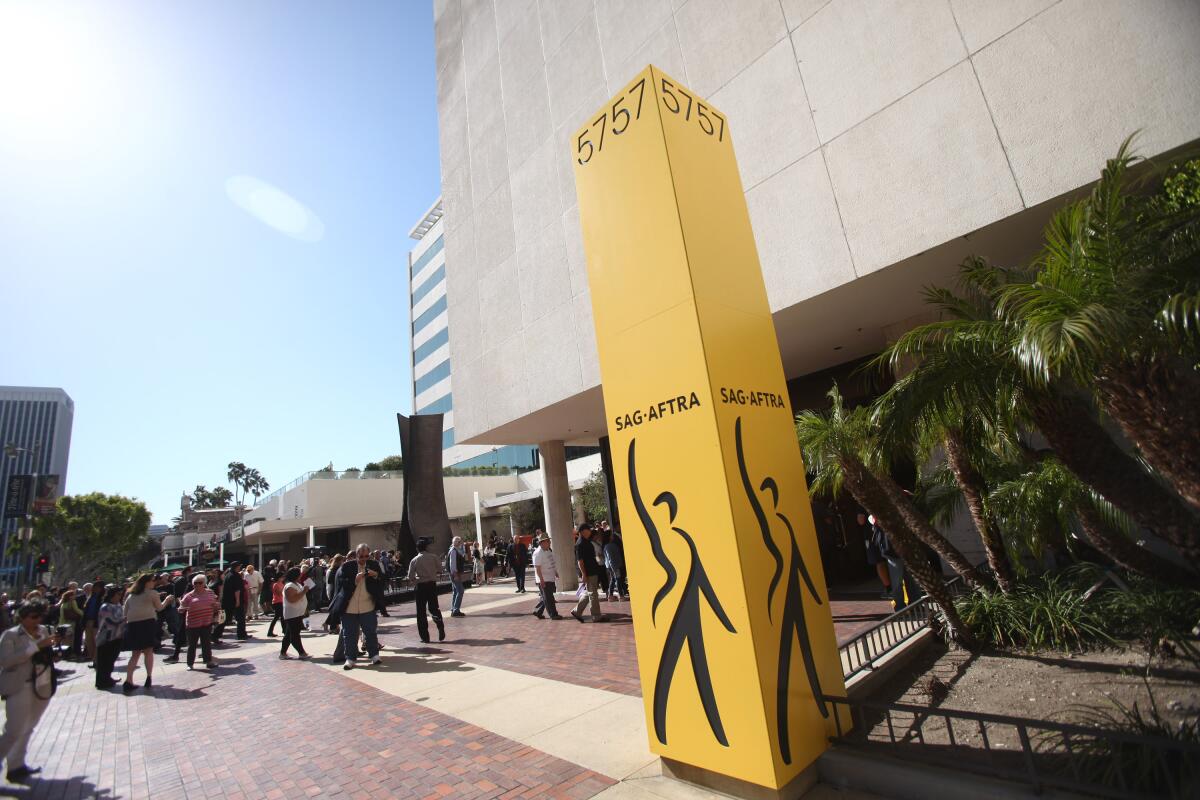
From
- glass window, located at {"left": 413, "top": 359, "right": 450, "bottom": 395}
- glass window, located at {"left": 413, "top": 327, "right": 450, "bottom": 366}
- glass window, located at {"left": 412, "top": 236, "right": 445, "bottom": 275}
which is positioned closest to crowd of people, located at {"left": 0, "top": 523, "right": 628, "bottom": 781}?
glass window, located at {"left": 413, "top": 359, "right": 450, "bottom": 395}

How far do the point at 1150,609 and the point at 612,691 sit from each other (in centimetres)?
528

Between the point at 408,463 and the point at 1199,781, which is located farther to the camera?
the point at 408,463

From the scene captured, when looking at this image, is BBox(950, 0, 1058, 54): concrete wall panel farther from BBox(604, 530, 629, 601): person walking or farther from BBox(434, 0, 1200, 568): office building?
BBox(604, 530, 629, 601): person walking

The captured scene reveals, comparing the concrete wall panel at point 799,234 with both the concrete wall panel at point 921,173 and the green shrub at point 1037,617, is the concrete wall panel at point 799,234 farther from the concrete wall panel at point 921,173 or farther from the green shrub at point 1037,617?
the green shrub at point 1037,617

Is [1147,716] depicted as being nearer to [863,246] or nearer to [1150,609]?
[1150,609]

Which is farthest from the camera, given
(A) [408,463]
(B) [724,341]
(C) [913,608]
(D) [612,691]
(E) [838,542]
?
(A) [408,463]

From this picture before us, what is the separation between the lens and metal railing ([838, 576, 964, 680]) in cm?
541

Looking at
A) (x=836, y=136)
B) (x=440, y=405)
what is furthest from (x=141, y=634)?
(x=440, y=405)

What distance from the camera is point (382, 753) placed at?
17.0 feet

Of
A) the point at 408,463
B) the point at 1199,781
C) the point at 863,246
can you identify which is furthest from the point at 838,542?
the point at 408,463

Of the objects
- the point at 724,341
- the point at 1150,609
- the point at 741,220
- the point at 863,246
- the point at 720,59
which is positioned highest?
the point at 720,59

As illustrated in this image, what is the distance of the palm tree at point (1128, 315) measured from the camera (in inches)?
132

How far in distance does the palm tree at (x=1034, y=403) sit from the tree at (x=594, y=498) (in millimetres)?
28251

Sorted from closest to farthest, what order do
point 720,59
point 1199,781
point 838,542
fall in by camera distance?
1. point 1199,781
2. point 720,59
3. point 838,542
